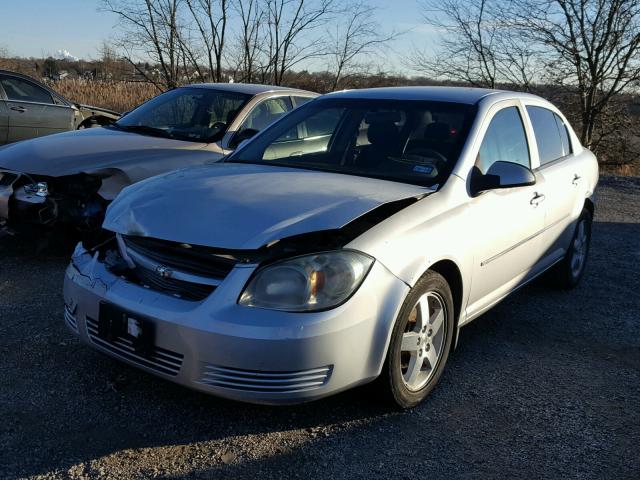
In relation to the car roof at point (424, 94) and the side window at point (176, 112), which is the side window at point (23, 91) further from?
the car roof at point (424, 94)

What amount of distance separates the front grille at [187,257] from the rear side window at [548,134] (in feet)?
9.23

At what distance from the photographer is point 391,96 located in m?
4.29

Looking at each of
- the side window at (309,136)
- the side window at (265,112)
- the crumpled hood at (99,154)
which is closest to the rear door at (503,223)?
the side window at (309,136)

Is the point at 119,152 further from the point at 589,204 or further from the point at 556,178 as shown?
the point at 589,204

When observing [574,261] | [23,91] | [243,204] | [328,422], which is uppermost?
[23,91]

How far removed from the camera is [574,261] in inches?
217

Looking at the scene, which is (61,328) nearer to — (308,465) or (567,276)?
(308,465)

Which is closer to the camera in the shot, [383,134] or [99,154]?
[383,134]

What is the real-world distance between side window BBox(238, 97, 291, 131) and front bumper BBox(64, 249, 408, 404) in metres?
3.64

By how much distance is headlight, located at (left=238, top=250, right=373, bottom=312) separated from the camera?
2715mm

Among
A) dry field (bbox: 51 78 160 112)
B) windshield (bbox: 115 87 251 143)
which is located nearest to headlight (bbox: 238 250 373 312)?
windshield (bbox: 115 87 251 143)

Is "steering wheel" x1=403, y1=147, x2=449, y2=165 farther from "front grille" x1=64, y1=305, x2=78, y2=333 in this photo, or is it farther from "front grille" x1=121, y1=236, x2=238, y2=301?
"front grille" x1=64, y1=305, x2=78, y2=333

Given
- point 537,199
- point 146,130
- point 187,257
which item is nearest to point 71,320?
→ point 187,257

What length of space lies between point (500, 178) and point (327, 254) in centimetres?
139
